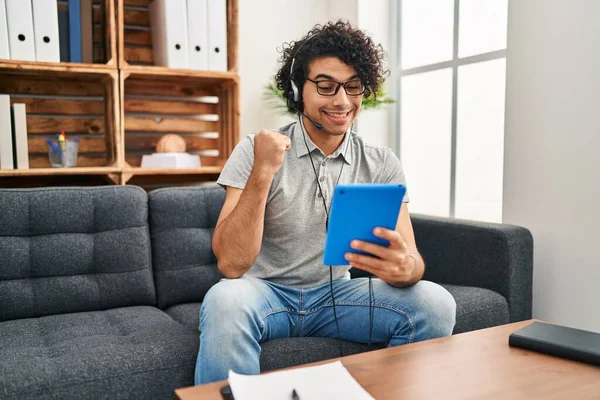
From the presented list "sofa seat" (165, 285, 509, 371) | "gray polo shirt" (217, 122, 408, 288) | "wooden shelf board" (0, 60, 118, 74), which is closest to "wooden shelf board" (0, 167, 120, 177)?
"wooden shelf board" (0, 60, 118, 74)

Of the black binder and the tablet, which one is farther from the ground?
the tablet

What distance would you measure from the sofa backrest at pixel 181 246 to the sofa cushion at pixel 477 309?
2.76ft

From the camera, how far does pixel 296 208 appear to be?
153cm

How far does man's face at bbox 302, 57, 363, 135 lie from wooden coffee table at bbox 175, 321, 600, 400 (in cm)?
65

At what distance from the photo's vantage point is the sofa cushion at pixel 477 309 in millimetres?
1684

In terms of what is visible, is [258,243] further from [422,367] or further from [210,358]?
[422,367]

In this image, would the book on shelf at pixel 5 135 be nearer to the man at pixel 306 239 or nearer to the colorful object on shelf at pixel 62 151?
the colorful object on shelf at pixel 62 151

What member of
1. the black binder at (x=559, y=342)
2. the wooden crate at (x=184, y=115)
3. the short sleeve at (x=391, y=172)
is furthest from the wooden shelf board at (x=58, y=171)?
the black binder at (x=559, y=342)

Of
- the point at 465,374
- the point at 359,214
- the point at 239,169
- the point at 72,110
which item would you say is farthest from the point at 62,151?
the point at 465,374

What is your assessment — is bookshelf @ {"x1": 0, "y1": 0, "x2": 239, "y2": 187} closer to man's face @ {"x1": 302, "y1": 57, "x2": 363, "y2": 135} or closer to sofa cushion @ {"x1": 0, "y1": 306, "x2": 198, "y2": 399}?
sofa cushion @ {"x1": 0, "y1": 306, "x2": 198, "y2": 399}

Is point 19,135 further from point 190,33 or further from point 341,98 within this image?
point 341,98

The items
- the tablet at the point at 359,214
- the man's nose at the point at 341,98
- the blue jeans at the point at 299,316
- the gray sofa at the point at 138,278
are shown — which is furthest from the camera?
the man's nose at the point at 341,98

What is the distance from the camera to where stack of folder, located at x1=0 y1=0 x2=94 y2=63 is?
6.95ft

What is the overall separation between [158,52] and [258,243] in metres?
1.46
